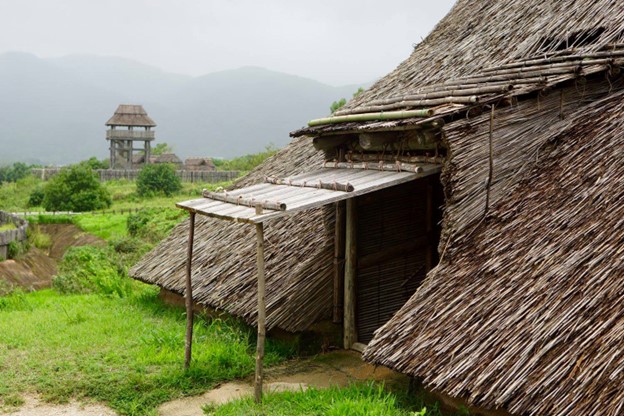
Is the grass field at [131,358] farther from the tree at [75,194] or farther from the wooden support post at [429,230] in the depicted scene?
the tree at [75,194]

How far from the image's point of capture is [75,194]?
2755 centimetres

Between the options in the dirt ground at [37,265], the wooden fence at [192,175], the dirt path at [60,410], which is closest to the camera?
the dirt path at [60,410]

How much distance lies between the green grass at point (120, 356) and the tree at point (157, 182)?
869 inches

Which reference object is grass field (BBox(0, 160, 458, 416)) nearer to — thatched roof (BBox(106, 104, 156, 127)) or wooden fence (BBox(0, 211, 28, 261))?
wooden fence (BBox(0, 211, 28, 261))

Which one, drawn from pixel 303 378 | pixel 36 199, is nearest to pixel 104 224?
pixel 36 199

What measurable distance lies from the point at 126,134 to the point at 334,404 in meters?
45.0

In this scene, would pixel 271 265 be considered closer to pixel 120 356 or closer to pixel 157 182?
pixel 120 356

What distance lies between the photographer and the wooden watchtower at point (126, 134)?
4772 cm

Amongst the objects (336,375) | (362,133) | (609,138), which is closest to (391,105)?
(362,133)

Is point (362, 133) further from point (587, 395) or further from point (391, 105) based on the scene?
point (587, 395)

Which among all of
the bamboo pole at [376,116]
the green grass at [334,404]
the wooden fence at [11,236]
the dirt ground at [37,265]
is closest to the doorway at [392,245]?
the bamboo pole at [376,116]

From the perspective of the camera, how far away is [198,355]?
22.4 feet

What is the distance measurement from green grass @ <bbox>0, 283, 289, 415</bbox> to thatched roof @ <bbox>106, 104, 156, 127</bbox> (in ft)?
130

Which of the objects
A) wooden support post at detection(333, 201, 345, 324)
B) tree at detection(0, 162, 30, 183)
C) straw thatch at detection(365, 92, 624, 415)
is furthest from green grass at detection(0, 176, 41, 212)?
straw thatch at detection(365, 92, 624, 415)
